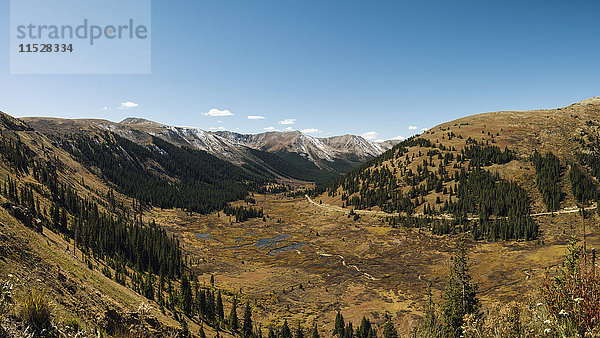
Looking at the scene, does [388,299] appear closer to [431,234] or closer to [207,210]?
[431,234]

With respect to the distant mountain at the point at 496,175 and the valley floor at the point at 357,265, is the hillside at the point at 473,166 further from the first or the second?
the valley floor at the point at 357,265

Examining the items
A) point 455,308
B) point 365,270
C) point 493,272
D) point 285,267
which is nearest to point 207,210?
point 285,267

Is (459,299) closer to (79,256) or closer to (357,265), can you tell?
(357,265)

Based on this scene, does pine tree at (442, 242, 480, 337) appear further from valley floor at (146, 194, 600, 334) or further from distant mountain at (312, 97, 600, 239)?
distant mountain at (312, 97, 600, 239)

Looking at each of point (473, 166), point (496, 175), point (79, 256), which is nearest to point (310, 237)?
point (79, 256)

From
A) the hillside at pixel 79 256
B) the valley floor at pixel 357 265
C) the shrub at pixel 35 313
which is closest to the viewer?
the shrub at pixel 35 313

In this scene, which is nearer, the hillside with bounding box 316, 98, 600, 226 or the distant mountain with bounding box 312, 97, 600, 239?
the distant mountain with bounding box 312, 97, 600, 239

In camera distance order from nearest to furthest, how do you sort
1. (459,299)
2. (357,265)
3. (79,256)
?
(459,299)
(79,256)
(357,265)

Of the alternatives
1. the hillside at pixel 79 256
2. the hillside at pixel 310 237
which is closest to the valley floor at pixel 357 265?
Result: the hillside at pixel 310 237

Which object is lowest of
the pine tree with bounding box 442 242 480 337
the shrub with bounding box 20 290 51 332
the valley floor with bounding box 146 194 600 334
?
the valley floor with bounding box 146 194 600 334

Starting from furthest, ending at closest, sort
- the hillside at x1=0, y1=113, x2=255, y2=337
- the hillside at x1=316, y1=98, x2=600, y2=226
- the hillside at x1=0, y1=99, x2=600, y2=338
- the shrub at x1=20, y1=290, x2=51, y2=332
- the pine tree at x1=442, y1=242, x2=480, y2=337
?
the hillside at x1=316, y1=98, x2=600, y2=226
the pine tree at x1=442, y1=242, x2=480, y2=337
the hillside at x1=0, y1=99, x2=600, y2=338
the hillside at x1=0, y1=113, x2=255, y2=337
the shrub at x1=20, y1=290, x2=51, y2=332

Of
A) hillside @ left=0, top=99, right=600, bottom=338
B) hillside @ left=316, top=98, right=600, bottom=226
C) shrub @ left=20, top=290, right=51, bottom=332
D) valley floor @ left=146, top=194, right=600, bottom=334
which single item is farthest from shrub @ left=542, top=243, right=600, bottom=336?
hillside @ left=316, top=98, right=600, bottom=226

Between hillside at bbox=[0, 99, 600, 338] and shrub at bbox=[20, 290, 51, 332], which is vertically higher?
shrub at bbox=[20, 290, 51, 332]
